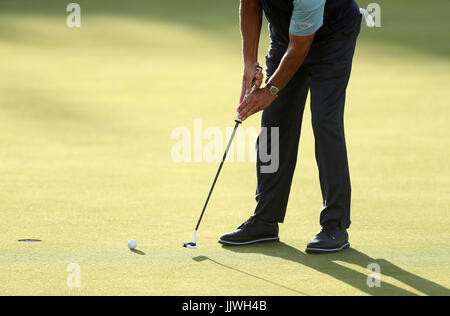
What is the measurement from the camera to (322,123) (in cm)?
376

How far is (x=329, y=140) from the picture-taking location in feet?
12.4

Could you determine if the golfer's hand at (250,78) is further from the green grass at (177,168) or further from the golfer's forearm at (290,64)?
the green grass at (177,168)

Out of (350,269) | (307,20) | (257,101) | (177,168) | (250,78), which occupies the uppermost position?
(307,20)

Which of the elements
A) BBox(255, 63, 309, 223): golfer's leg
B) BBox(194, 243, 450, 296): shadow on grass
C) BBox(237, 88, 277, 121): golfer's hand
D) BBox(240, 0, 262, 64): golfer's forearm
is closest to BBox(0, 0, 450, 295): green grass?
BBox(194, 243, 450, 296): shadow on grass

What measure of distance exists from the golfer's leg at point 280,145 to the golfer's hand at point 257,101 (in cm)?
20

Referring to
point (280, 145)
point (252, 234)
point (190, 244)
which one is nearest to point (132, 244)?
point (190, 244)

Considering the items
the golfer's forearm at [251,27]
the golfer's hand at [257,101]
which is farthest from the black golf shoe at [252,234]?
the golfer's forearm at [251,27]

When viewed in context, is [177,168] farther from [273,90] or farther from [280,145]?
[273,90]

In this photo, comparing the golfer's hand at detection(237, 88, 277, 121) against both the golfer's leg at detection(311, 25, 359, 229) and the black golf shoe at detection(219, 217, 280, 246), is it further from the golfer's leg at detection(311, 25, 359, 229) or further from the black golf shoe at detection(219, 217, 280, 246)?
the black golf shoe at detection(219, 217, 280, 246)

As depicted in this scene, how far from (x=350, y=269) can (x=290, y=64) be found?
92 centimetres

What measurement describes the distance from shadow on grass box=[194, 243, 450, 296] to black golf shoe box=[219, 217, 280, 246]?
0.04 metres
